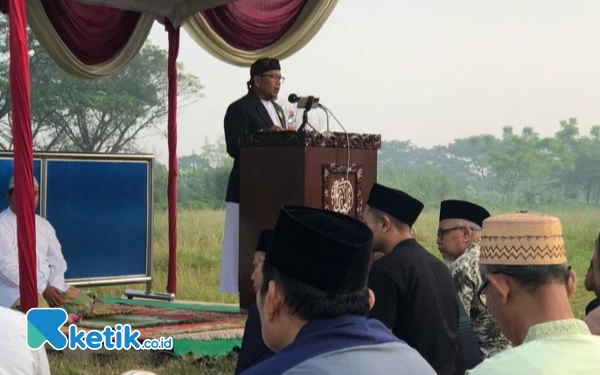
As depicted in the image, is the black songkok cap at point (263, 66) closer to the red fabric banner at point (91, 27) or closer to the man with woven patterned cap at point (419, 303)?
the red fabric banner at point (91, 27)

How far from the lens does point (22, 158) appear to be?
5324 millimetres

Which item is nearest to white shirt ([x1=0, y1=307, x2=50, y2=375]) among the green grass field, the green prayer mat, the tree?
the green prayer mat

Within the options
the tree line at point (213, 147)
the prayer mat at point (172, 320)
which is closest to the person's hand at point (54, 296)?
the prayer mat at point (172, 320)

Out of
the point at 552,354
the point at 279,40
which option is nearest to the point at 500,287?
the point at 552,354

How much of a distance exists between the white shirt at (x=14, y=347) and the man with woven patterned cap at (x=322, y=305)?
98 centimetres

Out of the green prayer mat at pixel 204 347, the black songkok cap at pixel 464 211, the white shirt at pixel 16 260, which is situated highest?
the black songkok cap at pixel 464 211

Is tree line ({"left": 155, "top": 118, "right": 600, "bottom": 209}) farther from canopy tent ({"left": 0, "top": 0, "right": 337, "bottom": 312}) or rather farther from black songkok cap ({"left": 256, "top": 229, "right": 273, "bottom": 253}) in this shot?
black songkok cap ({"left": 256, "top": 229, "right": 273, "bottom": 253})

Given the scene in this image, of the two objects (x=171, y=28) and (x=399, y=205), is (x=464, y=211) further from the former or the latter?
(x=171, y=28)

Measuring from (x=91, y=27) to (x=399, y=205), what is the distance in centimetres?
502

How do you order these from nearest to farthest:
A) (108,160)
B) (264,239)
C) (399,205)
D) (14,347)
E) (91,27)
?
(14,347)
(399,205)
(264,239)
(91,27)
(108,160)

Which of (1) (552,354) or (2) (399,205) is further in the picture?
(2) (399,205)

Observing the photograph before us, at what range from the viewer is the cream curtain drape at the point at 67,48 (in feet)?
24.8

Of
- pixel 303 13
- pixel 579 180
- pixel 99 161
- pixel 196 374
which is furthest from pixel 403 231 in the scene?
pixel 579 180

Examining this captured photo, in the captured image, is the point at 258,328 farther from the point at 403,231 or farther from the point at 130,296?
the point at 130,296
